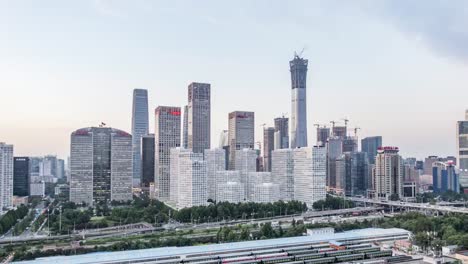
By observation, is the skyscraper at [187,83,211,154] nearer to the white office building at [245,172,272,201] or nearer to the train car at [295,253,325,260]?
the white office building at [245,172,272,201]

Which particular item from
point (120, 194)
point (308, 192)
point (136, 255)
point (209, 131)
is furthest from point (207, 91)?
point (136, 255)

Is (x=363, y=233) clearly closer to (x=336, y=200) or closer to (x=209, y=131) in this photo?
(x=336, y=200)

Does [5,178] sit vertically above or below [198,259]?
above

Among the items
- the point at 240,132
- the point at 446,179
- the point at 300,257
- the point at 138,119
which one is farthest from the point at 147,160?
the point at 300,257

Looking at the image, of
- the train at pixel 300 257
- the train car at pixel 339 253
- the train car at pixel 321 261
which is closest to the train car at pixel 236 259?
the train at pixel 300 257

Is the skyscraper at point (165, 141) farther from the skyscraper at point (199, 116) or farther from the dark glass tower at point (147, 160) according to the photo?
the dark glass tower at point (147, 160)

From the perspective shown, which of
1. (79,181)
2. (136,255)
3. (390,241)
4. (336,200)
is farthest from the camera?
(79,181)

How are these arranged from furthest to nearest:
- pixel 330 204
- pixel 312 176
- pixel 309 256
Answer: pixel 312 176
pixel 330 204
pixel 309 256

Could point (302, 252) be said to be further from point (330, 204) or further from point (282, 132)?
point (282, 132)

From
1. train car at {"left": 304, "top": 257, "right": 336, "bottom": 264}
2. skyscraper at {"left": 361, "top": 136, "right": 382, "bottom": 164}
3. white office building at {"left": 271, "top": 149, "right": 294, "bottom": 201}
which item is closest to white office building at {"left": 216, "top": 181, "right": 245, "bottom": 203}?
white office building at {"left": 271, "top": 149, "right": 294, "bottom": 201}
